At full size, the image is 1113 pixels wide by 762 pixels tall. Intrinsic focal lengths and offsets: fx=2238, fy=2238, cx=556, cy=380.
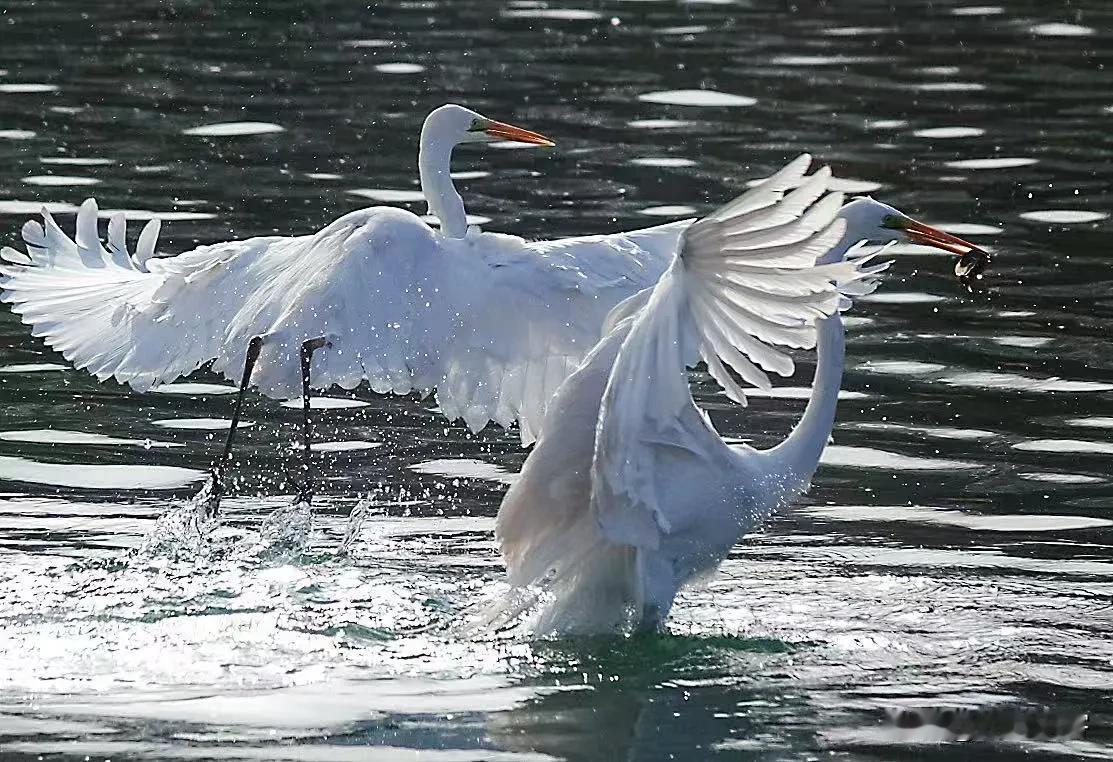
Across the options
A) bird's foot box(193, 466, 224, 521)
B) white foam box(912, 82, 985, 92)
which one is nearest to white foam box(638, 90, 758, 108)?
white foam box(912, 82, 985, 92)

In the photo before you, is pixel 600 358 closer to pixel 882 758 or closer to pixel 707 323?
pixel 707 323

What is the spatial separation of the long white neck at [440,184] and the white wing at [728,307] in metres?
3.11

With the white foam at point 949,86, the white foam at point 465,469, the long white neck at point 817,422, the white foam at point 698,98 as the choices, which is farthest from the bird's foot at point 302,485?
the white foam at point 949,86

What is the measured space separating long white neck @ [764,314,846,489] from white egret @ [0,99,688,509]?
2.49 feet

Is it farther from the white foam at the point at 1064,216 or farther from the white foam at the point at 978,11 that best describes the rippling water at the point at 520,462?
the white foam at the point at 978,11

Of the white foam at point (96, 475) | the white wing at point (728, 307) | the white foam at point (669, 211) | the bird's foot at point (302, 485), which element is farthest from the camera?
the white foam at point (669, 211)

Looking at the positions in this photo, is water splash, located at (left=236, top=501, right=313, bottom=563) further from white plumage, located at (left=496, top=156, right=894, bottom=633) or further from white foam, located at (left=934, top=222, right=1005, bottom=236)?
white foam, located at (left=934, top=222, right=1005, bottom=236)

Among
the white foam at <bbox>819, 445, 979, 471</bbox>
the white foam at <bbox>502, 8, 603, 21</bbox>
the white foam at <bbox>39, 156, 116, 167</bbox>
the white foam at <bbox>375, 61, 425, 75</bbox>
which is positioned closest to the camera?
the white foam at <bbox>819, 445, 979, 471</bbox>

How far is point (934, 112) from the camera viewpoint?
17438 mm

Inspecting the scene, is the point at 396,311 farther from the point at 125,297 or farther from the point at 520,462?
the point at 520,462

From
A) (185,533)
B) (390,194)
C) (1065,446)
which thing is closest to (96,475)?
(185,533)

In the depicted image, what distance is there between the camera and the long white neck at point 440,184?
10.1m

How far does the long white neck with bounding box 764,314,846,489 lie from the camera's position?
782cm

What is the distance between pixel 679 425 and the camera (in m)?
7.31
